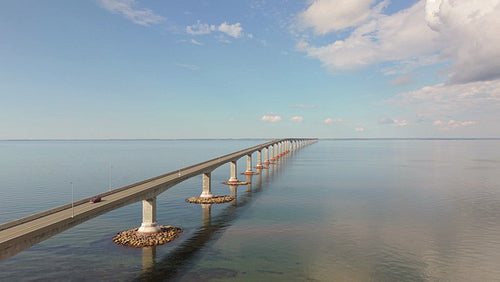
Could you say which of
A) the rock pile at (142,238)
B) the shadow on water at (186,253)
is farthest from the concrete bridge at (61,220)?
the shadow on water at (186,253)

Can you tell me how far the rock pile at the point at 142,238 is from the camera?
4687 centimetres

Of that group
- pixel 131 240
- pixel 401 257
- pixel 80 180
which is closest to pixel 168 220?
pixel 131 240

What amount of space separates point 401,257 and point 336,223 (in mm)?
17910

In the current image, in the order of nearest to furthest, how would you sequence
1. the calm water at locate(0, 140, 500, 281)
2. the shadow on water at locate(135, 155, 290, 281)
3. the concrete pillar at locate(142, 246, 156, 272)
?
1. the shadow on water at locate(135, 155, 290, 281)
2. the calm water at locate(0, 140, 500, 281)
3. the concrete pillar at locate(142, 246, 156, 272)

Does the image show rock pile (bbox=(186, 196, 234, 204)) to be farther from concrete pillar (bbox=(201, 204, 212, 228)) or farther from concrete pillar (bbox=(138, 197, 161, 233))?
concrete pillar (bbox=(138, 197, 161, 233))

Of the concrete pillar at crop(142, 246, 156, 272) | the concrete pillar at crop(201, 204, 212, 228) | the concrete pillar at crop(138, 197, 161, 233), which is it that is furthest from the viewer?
the concrete pillar at crop(201, 204, 212, 228)

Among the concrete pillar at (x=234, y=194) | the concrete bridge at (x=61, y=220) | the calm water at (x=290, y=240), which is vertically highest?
the concrete bridge at (x=61, y=220)

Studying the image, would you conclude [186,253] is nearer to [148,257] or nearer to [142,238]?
[148,257]

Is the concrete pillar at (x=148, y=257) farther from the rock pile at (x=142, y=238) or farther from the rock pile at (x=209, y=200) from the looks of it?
the rock pile at (x=209, y=200)

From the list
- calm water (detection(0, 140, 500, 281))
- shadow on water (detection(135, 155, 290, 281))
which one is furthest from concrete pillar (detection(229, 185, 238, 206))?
shadow on water (detection(135, 155, 290, 281))

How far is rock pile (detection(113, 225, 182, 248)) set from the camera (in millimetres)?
46872

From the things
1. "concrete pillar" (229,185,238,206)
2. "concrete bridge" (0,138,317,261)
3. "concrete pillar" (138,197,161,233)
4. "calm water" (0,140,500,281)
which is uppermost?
"concrete bridge" (0,138,317,261)

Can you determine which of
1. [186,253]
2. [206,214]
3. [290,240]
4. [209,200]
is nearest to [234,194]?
[209,200]

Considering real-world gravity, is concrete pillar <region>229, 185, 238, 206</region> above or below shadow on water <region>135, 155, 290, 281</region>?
above
